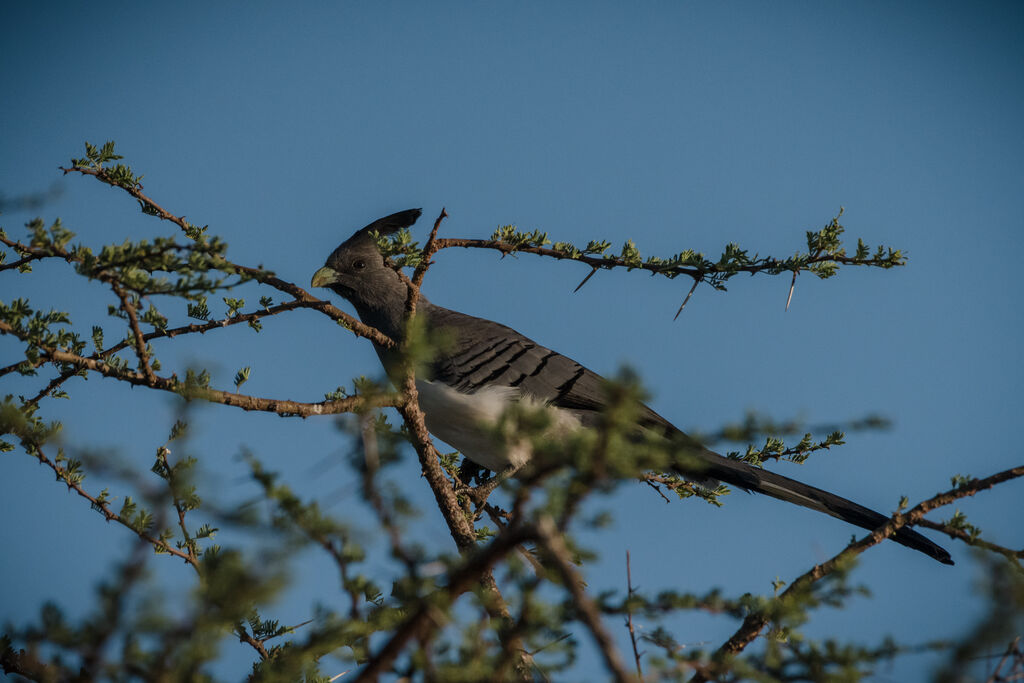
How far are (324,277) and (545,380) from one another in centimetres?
182

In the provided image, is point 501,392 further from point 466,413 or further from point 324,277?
point 324,277

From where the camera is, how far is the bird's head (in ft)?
19.2

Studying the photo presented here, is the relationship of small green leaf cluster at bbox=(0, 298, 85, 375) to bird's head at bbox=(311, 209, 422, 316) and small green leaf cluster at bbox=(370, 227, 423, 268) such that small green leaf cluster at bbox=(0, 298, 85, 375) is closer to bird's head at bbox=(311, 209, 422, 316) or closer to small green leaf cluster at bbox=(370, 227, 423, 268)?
small green leaf cluster at bbox=(370, 227, 423, 268)

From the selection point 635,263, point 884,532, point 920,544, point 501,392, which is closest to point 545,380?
point 501,392

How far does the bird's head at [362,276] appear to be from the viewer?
5859mm

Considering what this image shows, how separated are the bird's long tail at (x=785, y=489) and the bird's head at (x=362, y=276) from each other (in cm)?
249

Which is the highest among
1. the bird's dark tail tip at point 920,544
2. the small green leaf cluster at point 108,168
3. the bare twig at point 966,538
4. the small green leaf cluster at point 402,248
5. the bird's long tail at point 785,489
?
the small green leaf cluster at point 108,168

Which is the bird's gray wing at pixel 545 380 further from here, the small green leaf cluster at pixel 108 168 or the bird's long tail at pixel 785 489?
the small green leaf cluster at pixel 108 168

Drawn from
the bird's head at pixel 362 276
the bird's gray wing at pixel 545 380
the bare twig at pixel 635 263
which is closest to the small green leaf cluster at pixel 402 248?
the bare twig at pixel 635 263

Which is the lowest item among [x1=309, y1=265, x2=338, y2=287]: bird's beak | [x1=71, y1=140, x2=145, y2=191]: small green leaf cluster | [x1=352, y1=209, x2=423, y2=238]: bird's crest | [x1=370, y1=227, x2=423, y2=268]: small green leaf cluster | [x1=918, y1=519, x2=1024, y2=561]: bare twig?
[x1=918, y1=519, x2=1024, y2=561]: bare twig

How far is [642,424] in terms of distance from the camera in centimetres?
486

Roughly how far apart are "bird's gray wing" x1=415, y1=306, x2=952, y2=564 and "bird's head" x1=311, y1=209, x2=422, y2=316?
40 centimetres

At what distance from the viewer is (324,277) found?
5848mm

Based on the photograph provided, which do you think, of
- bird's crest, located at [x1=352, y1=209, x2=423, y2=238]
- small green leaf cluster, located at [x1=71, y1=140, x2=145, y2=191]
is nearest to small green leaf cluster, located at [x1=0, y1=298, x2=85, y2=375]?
small green leaf cluster, located at [x1=71, y1=140, x2=145, y2=191]
